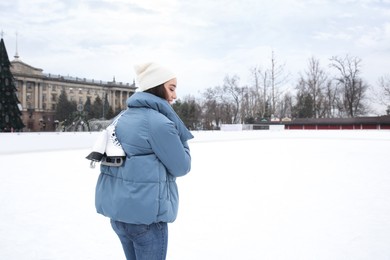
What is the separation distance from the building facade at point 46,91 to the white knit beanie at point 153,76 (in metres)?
67.1

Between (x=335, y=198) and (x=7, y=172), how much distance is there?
24.3 ft

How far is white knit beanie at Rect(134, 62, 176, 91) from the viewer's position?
1765 millimetres

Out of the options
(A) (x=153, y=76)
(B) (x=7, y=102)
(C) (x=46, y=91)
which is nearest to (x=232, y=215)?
(A) (x=153, y=76)

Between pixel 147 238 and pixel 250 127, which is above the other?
pixel 250 127

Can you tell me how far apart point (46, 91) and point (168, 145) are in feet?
291

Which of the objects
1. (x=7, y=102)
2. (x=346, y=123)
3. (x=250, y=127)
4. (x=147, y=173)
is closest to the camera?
(x=147, y=173)

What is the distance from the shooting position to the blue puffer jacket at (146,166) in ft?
5.24

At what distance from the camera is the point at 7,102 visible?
1177 inches

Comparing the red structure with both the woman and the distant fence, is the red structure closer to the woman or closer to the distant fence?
the distant fence

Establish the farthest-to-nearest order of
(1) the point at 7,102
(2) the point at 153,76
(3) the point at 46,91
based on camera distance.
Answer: (3) the point at 46,91 < (1) the point at 7,102 < (2) the point at 153,76

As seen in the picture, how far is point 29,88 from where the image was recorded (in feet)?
259

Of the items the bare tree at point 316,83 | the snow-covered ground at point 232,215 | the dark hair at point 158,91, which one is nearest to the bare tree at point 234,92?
the bare tree at point 316,83

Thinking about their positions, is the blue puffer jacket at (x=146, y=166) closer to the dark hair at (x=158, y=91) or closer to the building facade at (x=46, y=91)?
the dark hair at (x=158, y=91)

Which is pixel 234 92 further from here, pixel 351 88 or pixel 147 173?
pixel 147 173
